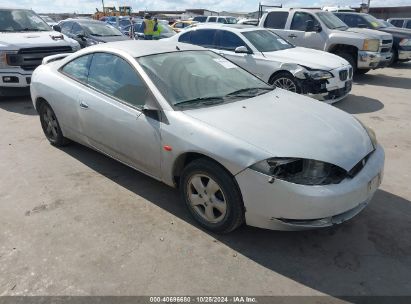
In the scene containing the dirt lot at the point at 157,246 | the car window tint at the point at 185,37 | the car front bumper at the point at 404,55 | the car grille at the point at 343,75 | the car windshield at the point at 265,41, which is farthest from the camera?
the car front bumper at the point at 404,55

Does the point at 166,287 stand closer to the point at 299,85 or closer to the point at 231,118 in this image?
the point at 231,118

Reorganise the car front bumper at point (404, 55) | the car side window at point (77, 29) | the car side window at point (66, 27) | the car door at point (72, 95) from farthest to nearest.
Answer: the car front bumper at point (404, 55) → the car side window at point (66, 27) → the car side window at point (77, 29) → the car door at point (72, 95)

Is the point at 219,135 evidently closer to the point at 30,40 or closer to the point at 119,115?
the point at 119,115

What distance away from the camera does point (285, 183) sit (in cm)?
277

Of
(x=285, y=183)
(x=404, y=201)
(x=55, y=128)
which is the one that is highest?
(x=285, y=183)

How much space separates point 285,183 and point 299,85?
492 centimetres

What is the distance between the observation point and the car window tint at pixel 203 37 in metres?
8.57

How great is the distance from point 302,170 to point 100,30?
10614mm

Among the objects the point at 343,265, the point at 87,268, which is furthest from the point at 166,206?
the point at 343,265

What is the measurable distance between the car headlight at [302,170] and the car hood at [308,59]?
15.9 feet

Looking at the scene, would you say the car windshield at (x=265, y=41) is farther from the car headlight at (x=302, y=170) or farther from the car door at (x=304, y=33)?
the car headlight at (x=302, y=170)

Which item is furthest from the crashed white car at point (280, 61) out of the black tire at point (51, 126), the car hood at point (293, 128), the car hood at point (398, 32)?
the car hood at point (398, 32)

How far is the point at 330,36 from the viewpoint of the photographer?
1051 cm

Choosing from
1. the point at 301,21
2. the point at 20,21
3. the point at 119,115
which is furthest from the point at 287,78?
the point at 20,21
